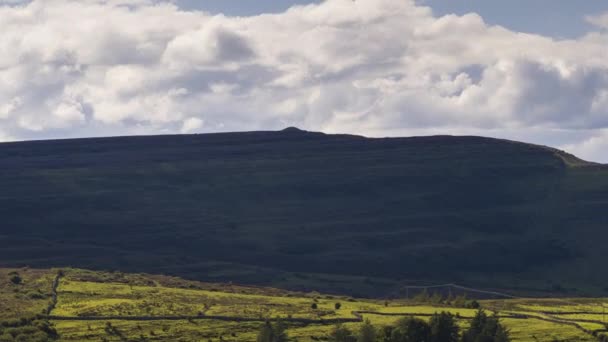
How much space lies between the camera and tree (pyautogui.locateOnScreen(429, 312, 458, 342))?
105625 mm

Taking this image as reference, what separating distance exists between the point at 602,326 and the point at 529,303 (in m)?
37.1

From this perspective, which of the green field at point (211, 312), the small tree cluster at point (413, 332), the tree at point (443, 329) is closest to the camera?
the small tree cluster at point (413, 332)

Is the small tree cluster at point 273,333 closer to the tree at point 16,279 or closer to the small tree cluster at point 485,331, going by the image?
the small tree cluster at point 485,331

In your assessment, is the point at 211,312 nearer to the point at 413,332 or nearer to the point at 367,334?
the point at 367,334

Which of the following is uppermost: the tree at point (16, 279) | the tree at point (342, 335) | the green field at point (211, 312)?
the tree at point (16, 279)

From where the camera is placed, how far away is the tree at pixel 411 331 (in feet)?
344

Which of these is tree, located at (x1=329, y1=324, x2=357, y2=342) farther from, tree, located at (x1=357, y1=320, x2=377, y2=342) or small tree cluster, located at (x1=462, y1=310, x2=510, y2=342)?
small tree cluster, located at (x1=462, y1=310, x2=510, y2=342)

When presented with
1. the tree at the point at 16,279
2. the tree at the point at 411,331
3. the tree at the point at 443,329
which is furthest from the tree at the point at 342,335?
the tree at the point at 16,279

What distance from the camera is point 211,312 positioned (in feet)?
410

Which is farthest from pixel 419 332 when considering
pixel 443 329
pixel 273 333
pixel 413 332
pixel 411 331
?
pixel 273 333

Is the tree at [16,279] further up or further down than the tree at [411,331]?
further up

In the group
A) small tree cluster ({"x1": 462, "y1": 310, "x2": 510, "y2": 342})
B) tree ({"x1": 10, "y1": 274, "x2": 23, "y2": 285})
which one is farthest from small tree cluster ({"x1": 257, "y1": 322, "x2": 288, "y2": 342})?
tree ({"x1": 10, "y1": 274, "x2": 23, "y2": 285})

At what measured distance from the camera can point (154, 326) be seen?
117m

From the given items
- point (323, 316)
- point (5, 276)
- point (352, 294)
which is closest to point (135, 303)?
point (323, 316)
